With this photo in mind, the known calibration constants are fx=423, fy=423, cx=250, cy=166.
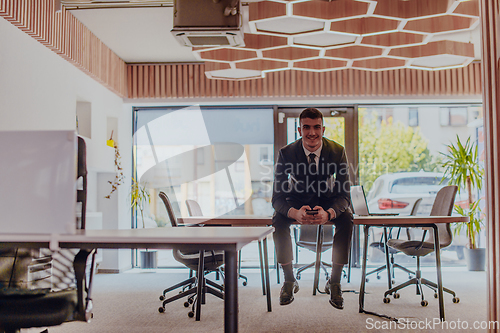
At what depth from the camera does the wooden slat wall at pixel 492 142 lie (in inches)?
102

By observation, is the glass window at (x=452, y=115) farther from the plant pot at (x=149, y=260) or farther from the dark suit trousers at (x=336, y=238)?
the plant pot at (x=149, y=260)

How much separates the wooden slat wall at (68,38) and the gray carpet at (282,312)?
9.02ft

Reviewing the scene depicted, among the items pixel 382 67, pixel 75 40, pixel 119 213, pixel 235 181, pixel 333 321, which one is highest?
pixel 75 40

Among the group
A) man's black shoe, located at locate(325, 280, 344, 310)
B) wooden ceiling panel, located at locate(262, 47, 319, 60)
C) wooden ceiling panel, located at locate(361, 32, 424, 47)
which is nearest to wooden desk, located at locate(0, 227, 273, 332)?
man's black shoe, located at locate(325, 280, 344, 310)

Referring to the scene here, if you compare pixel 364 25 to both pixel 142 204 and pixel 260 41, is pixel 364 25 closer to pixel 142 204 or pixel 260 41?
pixel 260 41

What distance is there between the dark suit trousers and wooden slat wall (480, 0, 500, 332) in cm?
102

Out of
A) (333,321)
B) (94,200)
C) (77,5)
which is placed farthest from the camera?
(94,200)

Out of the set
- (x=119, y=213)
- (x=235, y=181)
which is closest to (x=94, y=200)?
(x=119, y=213)

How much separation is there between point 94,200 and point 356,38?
444cm

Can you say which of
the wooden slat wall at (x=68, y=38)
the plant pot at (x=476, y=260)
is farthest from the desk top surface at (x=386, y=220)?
the plant pot at (x=476, y=260)

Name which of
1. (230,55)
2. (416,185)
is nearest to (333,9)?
(230,55)

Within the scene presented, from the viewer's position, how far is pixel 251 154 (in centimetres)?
694

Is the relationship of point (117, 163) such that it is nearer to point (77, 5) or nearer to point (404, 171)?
point (77, 5)

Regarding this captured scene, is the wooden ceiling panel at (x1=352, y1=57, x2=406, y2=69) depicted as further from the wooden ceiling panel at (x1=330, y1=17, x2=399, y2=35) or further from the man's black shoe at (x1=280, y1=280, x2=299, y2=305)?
the man's black shoe at (x1=280, y1=280, x2=299, y2=305)
